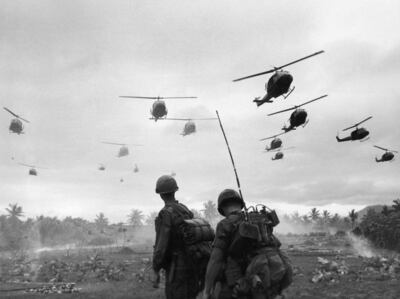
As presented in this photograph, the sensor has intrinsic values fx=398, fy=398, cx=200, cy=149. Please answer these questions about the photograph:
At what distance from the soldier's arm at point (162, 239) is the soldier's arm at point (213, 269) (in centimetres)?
115

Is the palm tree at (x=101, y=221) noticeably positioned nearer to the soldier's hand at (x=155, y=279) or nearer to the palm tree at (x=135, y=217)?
the palm tree at (x=135, y=217)

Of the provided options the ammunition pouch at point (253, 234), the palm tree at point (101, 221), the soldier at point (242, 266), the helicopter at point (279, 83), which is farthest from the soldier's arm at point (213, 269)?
the palm tree at point (101, 221)

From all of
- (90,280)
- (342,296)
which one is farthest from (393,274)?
(90,280)

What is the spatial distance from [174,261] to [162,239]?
384mm

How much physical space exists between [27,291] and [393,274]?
1723cm

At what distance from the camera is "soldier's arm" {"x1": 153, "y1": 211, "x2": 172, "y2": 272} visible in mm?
5223

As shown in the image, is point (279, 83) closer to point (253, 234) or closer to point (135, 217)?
point (253, 234)

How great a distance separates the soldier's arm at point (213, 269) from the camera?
13.8 ft

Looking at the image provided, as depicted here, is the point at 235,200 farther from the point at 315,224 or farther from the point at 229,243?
the point at 315,224

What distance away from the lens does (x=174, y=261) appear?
17.8 ft

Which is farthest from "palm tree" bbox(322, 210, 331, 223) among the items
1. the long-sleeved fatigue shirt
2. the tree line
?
the long-sleeved fatigue shirt

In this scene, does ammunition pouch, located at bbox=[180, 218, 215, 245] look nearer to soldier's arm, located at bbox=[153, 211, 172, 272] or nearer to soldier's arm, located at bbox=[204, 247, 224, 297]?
soldier's arm, located at bbox=[153, 211, 172, 272]

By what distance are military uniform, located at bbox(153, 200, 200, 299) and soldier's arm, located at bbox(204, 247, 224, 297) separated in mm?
1176

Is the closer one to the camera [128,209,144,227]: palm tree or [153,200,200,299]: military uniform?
[153,200,200,299]: military uniform
